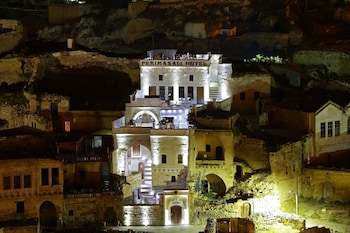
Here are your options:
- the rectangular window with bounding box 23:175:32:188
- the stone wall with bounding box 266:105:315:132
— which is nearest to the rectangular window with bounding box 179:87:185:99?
the stone wall with bounding box 266:105:315:132

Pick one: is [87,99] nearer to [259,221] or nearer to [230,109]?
[230,109]

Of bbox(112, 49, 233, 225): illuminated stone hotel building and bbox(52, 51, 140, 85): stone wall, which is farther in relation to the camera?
bbox(52, 51, 140, 85): stone wall

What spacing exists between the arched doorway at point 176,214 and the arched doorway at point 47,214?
745 cm

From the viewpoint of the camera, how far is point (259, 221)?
145 ft

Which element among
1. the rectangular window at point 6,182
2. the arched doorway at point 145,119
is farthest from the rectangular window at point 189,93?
the rectangular window at point 6,182

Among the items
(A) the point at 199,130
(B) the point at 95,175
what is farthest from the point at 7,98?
(A) the point at 199,130

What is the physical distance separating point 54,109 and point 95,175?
27.1 ft

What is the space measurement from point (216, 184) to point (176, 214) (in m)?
5.80

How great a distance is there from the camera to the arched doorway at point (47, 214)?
46.0 metres

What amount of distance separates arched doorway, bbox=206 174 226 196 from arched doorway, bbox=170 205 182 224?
488cm

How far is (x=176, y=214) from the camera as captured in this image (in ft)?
151

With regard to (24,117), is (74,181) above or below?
below

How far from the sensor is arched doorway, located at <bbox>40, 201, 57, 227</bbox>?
46000mm

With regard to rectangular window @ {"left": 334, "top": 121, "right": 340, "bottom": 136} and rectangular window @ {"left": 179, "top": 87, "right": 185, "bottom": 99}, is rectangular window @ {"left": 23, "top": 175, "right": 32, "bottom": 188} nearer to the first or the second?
rectangular window @ {"left": 179, "top": 87, "right": 185, "bottom": 99}
